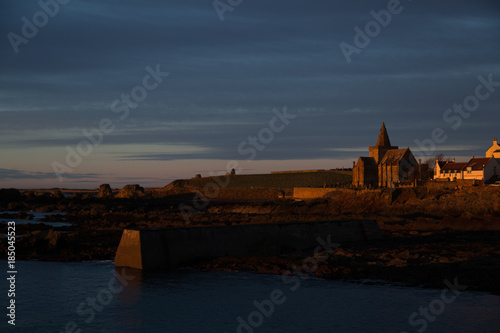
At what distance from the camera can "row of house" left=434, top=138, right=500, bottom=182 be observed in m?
82.3

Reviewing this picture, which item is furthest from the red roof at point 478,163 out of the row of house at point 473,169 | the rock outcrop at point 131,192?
the rock outcrop at point 131,192

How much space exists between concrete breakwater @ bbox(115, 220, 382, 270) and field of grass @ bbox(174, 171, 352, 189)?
7790cm

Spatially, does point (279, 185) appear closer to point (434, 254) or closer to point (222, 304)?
point (434, 254)

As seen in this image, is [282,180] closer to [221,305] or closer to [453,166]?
[453,166]

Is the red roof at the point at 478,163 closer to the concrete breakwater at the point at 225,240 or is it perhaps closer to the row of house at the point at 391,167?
the row of house at the point at 391,167

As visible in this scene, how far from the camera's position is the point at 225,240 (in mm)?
32031

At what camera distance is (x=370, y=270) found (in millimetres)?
27391

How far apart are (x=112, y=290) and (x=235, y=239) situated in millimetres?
10008

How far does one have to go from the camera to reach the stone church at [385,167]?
9750 centimetres

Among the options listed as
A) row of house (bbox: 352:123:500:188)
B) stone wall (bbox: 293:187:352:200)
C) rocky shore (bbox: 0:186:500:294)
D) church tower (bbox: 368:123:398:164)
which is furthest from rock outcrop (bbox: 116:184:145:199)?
rocky shore (bbox: 0:186:500:294)

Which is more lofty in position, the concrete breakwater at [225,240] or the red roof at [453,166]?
the red roof at [453,166]

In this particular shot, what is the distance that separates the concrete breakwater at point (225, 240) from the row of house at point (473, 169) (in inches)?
1968

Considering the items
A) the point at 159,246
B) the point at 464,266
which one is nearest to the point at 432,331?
the point at 464,266

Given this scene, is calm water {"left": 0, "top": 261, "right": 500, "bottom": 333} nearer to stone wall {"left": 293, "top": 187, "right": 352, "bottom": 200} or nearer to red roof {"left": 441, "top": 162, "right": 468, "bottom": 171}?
stone wall {"left": 293, "top": 187, "right": 352, "bottom": 200}
